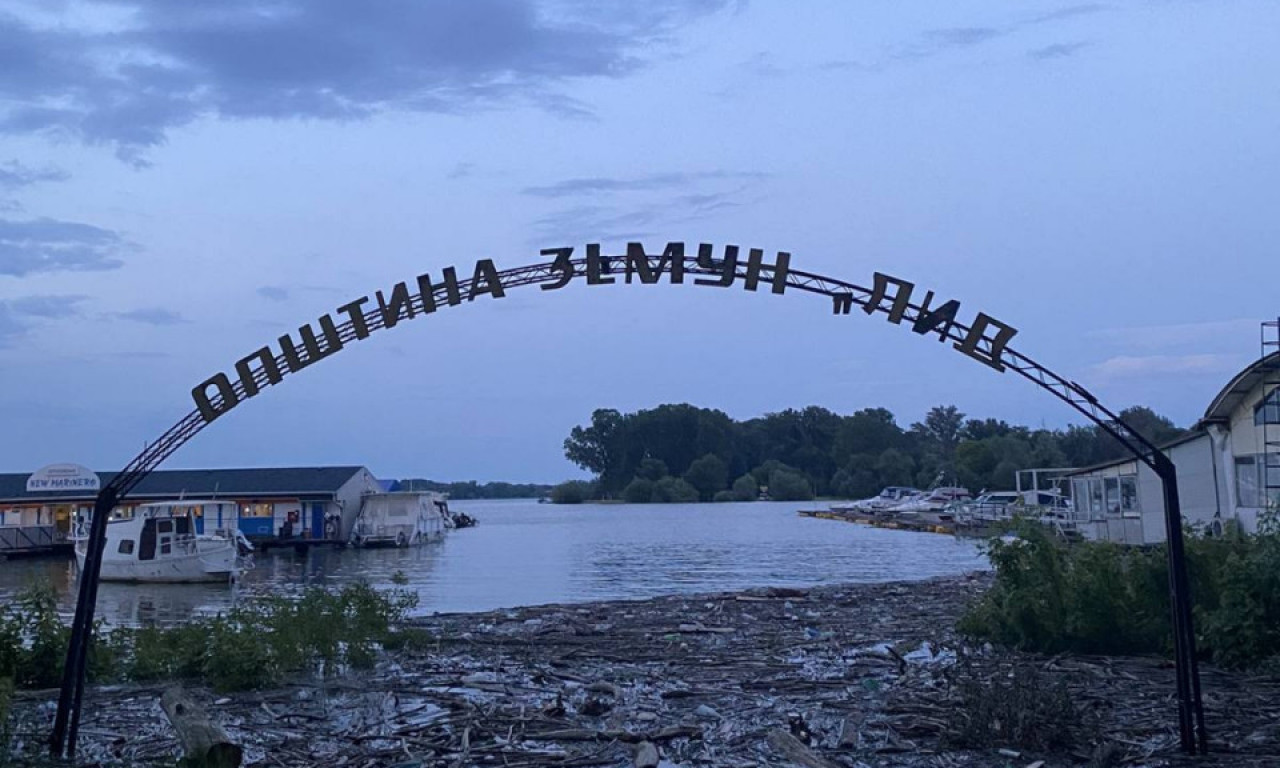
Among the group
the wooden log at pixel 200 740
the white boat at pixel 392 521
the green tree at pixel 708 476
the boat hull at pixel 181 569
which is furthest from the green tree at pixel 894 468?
the wooden log at pixel 200 740

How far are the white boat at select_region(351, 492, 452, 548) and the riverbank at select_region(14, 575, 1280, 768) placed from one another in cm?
5923

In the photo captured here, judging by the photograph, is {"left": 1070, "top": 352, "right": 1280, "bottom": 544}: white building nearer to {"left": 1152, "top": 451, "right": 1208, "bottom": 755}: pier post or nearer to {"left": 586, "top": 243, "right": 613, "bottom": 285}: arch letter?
{"left": 1152, "top": 451, "right": 1208, "bottom": 755}: pier post

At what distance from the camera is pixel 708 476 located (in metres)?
195

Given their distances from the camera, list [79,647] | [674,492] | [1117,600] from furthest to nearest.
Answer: [674,492], [1117,600], [79,647]

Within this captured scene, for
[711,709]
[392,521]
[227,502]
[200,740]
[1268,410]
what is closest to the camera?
[200,740]

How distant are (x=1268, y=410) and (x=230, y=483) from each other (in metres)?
69.0

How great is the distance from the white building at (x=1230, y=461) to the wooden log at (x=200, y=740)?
18526 millimetres

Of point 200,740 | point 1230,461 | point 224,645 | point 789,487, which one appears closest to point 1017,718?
point 200,740

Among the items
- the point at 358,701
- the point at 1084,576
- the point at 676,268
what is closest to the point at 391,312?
the point at 676,268

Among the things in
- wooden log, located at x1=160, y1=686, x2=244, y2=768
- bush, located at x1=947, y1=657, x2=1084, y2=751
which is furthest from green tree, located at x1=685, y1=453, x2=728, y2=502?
wooden log, located at x1=160, y1=686, x2=244, y2=768

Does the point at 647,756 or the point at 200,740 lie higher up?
the point at 200,740

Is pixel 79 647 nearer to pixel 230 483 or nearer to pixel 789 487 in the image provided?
pixel 230 483

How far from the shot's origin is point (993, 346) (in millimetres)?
12367

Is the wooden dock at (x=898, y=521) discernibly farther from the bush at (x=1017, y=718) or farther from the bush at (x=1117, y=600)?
the bush at (x=1017, y=718)
